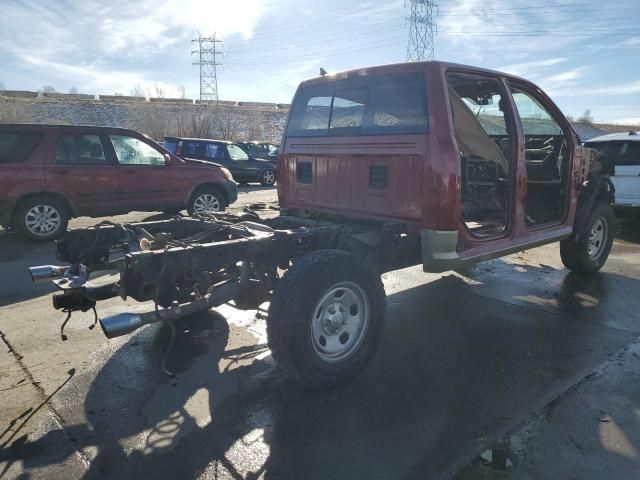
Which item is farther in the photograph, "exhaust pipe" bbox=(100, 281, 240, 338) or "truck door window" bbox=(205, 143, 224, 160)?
"truck door window" bbox=(205, 143, 224, 160)

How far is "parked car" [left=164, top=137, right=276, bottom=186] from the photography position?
15.5m

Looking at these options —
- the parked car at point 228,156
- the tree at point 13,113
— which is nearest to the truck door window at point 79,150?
the parked car at point 228,156

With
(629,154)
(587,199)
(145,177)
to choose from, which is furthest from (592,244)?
(145,177)

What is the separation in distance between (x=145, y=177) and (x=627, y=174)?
348 inches

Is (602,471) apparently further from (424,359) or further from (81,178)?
(81,178)

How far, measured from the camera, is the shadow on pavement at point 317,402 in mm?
2545

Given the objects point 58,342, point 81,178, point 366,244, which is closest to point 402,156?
point 366,244

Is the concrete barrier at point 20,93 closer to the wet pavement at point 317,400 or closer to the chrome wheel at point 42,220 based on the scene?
the chrome wheel at point 42,220

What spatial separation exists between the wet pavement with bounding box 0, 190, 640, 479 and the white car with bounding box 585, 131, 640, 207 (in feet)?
14.9

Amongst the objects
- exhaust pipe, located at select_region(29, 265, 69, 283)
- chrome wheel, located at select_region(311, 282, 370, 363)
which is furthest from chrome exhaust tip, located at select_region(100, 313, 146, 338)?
chrome wheel, located at select_region(311, 282, 370, 363)

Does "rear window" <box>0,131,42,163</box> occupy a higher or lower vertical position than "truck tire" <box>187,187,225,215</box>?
higher

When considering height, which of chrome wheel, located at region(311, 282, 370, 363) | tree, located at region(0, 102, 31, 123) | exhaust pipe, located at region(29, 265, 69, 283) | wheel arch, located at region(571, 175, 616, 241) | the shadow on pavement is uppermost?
tree, located at region(0, 102, 31, 123)

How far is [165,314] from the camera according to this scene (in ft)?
9.51

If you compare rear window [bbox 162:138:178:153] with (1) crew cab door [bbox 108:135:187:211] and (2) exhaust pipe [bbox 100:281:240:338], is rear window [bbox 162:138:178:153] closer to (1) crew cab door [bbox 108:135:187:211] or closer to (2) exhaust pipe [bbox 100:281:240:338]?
(1) crew cab door [bbox 108:135:187:211]
